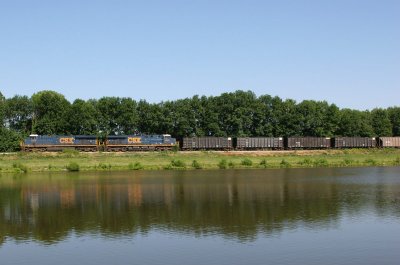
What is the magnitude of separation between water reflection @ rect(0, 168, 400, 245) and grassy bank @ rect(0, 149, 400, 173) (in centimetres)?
1708

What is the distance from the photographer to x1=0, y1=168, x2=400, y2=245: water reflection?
112ft

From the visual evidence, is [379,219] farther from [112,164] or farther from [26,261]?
[112,164]

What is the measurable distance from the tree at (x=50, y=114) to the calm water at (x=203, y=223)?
6063cm

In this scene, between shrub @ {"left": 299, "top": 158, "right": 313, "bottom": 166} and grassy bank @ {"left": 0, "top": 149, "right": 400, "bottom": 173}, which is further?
shrub @ {"left": 299, "top": 158, "right": 313, "bottom": 166}

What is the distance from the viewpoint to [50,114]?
124 meters

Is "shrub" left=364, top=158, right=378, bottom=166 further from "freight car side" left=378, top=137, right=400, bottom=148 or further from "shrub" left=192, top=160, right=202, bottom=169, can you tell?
"freight car side" left=378, top=137, right=400, bottom=148

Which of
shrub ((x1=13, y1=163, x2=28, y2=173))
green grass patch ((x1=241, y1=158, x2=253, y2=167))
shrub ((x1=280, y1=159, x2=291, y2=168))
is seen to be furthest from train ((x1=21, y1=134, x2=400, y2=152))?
shrub ((x1=280, y1=159, x2=291, y2=168))

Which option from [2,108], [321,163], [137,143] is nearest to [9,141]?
[2,108]

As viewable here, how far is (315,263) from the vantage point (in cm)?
2461

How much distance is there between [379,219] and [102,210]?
21442mm

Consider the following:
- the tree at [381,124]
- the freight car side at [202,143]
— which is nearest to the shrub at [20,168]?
the freight car side at [202,143]

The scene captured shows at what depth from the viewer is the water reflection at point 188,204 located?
34.0m

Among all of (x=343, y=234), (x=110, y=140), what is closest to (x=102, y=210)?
(x=343, y=234)

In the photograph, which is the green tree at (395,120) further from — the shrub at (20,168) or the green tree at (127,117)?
the shrub at (20,168)
